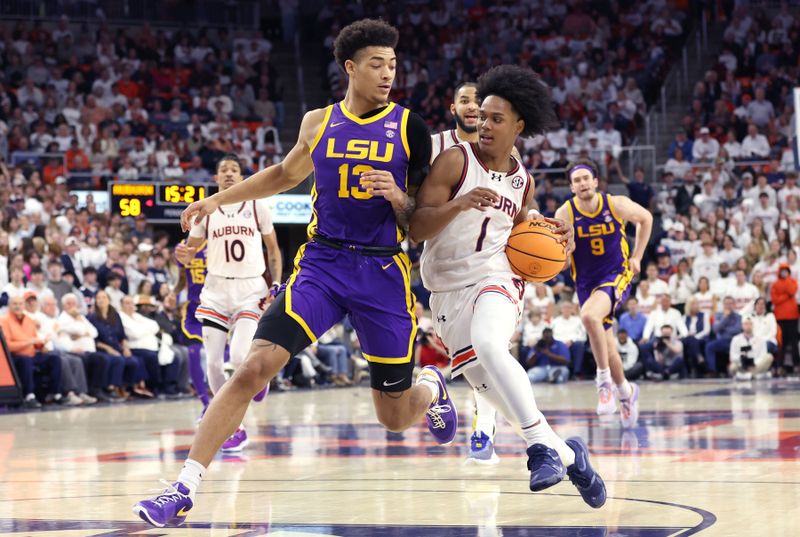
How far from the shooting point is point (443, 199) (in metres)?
6.00

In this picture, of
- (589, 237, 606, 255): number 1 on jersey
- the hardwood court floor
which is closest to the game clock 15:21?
the hardwood court floor

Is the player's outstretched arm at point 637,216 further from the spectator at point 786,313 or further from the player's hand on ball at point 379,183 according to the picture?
the spectator at point 786,313

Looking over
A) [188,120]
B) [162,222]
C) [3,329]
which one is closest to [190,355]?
[3,329]

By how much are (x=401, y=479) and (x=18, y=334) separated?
8.55 m

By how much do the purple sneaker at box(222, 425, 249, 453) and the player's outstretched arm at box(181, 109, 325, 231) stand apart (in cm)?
344

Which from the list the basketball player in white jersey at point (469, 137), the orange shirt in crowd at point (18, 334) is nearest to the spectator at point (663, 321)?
the orange shirt in crowd at point (18, 334)

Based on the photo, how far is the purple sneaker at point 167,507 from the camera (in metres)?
4.91

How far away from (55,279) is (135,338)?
129 centimetres

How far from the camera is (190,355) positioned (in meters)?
11.1

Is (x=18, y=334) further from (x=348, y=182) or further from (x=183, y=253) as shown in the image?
(x=348, y=182)

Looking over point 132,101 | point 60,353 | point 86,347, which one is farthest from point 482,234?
point 132,101

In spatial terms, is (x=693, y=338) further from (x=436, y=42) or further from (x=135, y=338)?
(x=436, y=42)

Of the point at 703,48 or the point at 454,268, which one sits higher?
the point at 703,48

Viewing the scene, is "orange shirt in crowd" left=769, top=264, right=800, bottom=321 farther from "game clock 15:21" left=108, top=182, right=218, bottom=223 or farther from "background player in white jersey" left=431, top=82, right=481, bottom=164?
"background player in white jersey" left=431, top=82, right=481, bottom=164
